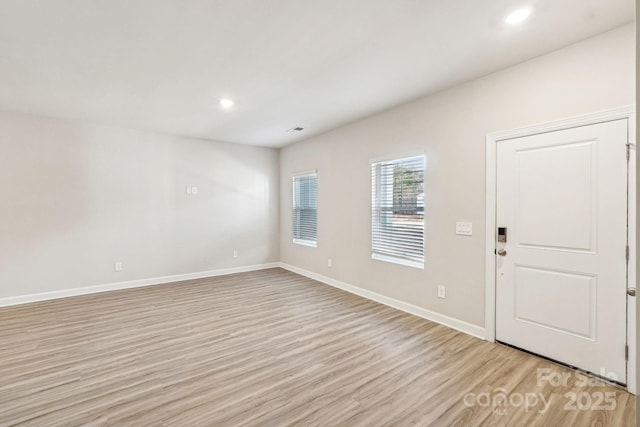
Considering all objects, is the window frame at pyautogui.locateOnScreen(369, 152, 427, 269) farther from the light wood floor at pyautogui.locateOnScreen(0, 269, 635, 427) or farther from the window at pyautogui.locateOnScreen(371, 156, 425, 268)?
the light wood floor at pyautogui.locateOnScreen(0, 269, 635, 427)

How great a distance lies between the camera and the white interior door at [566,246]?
2.15 m

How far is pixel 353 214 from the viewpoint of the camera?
4.48 m

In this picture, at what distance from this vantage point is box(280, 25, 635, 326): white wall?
2.27 metres

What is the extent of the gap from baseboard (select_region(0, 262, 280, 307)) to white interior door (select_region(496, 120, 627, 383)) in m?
4.68

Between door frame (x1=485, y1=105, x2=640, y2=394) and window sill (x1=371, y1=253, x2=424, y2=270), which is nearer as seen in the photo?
door frame (x1=485, y1=105, x2=640, y2=394)

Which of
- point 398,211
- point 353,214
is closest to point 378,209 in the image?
point 398,211

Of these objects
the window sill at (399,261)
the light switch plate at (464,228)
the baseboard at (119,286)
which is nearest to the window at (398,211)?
the window sill at (399,261)

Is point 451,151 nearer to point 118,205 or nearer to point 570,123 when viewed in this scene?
point 570,123

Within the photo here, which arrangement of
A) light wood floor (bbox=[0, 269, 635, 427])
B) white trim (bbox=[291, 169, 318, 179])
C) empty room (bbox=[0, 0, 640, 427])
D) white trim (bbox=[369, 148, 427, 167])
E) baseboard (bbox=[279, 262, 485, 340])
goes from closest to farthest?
1. light wood floor (bbox=[0, 269, 635, 427])
2. empty room (bbox=[0, 0, 640, 427])
3. baseboard (bbox=[279, 262, 485, 340])
4. white trim (bbox=[369, 148, 427, 167])
5. white trim (bbox=[291, 169, 318, 179])

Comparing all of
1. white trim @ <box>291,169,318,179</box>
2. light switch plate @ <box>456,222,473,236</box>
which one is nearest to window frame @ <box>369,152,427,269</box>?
light switch plate @ <box>456,222,473,236</box>

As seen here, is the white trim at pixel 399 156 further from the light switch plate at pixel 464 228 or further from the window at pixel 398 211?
the light switch plate at pixel 464 228

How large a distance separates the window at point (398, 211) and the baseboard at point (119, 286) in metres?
3.12

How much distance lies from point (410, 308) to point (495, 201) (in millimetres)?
1667

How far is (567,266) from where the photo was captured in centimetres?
238
